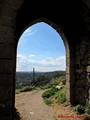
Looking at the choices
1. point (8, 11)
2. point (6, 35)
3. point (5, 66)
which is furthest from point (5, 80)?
point (8, 11)

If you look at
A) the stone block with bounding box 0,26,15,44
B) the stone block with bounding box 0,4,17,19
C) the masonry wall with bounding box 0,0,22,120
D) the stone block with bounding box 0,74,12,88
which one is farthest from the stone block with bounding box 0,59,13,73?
the stone block with bounding box 0,4,17,19

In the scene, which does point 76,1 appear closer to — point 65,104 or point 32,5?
point 32,5

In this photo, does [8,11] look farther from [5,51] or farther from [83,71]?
[83,71]

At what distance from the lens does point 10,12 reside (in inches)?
200

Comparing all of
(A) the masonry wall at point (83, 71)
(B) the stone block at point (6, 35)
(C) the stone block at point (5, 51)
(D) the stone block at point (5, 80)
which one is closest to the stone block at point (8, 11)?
(B) the stone block at point (6, 35)

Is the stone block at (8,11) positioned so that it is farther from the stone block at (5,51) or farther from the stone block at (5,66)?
the stone block at (5,66)

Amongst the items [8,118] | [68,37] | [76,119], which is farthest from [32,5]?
[8,118]

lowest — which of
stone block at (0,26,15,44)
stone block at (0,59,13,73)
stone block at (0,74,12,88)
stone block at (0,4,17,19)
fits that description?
stone block at (0,74,12,88)

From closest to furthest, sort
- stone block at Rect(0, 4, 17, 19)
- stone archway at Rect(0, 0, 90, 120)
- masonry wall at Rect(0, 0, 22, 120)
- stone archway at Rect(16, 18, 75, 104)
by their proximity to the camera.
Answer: masonry wall at Rect(0, 0, 22, 120)
stone block at Rect(0, 4, 17, 19)
stone archway at Rect(0, 0, 90, 120)
stone archway at Rect(16, 18, 75, 104)

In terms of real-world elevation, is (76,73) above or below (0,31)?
below

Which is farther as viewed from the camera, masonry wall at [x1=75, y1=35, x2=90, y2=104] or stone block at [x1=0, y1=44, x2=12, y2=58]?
masonry wall at [x1=75, y1=35, x2=90, y2=104]

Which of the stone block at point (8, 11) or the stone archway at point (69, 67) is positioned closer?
the stone block at point (8, 11)

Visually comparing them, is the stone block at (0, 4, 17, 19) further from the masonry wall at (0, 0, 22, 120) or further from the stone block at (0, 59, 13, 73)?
the stone block at (0, 59, 13, 73)

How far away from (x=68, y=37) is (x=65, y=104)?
9.26 ft
